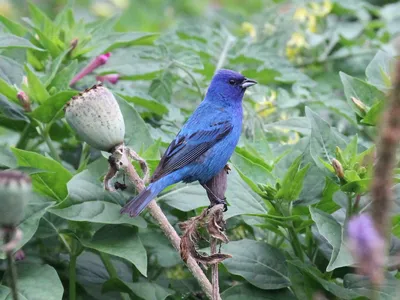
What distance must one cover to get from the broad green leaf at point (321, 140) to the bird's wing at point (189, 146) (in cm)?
40

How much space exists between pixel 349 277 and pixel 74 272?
31.9 inches

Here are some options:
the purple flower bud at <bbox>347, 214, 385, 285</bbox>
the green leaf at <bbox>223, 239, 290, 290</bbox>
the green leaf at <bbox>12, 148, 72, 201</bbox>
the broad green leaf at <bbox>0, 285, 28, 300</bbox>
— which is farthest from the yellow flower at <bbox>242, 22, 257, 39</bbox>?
the purple flower bud at <bbox>347, 214, 385, 285</bbox>

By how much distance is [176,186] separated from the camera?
240 centimetres

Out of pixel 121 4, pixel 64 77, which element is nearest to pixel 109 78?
pixel 64 77

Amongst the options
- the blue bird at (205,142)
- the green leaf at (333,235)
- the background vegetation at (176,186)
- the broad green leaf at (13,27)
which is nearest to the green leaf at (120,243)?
the background vegetation at (176,186)

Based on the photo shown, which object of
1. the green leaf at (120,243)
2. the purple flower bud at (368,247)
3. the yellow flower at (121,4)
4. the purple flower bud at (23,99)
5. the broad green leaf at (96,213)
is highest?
the purple flower bud at (368,247)

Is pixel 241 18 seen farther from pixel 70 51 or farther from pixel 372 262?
pixel 372 262

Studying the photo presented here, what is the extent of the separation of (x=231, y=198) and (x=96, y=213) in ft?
1.27

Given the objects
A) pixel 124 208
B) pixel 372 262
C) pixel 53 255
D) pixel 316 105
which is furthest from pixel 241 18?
pixel 372 262

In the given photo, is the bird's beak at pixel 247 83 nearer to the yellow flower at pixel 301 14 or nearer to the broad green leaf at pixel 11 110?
the broad green leaf at pixel 11 110

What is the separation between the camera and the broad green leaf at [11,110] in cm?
235

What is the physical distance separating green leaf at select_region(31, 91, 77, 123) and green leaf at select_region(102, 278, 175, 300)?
0.56 m

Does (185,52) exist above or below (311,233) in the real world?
above

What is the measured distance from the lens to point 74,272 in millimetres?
2162
